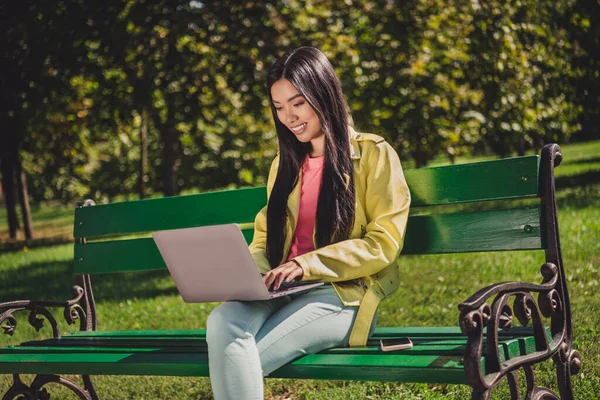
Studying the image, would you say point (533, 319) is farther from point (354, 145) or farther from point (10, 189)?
point (10, 189)

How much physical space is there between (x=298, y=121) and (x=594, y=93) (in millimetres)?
11718

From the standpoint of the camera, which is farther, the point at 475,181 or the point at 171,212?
the point at 171,212

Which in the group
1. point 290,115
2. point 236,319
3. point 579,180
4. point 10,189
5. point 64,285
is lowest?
point 579,180

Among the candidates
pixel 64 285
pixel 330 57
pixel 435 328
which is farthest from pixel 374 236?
pixel 330 57

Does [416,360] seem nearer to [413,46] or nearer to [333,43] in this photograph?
[413,46]

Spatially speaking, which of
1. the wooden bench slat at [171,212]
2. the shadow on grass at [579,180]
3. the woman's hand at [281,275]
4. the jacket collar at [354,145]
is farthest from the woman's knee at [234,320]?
the shadow on grass at [579,180]

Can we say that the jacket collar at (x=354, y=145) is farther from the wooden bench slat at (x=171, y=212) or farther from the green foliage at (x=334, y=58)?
the green foliage at (x=334, y=58)

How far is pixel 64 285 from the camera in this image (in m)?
9.48

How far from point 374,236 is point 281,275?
1.35 feet

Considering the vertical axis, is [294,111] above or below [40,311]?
above

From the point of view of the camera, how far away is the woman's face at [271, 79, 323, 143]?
11.4 feet

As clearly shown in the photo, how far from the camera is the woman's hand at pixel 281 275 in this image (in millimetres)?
3145

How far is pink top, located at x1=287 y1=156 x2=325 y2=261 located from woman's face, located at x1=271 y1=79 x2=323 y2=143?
6.1 inches

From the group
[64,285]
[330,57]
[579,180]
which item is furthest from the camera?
[579,180]
